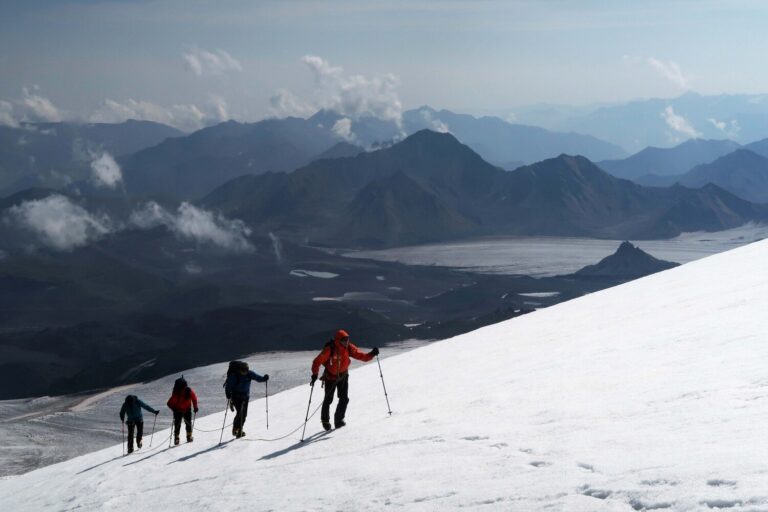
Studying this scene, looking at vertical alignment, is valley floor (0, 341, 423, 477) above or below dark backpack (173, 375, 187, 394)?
below

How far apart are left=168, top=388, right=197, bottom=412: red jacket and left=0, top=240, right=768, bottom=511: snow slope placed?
114 centimetres

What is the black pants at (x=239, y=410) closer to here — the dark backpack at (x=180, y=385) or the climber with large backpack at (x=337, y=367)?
the dark backpack at (x=180, y=385)

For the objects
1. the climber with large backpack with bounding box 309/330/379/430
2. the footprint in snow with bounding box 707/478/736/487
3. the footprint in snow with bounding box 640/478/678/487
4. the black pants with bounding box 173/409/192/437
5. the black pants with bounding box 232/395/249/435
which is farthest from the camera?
the black pants with bounding box 173/409/192/437

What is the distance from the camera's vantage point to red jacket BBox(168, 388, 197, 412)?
19578mm

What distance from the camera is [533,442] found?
10680mm

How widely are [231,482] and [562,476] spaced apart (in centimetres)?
651

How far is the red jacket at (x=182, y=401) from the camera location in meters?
19.6

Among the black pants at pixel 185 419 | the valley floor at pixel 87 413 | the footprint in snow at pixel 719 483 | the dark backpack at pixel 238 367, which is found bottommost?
the valley floor at pixel 87 413

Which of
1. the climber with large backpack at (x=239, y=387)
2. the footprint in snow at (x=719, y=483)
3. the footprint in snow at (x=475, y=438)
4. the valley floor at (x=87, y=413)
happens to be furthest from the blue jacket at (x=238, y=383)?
the valley floor at (x=87, y=413)

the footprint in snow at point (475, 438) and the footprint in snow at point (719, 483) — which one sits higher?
the footprint in snow at point (719, 483)

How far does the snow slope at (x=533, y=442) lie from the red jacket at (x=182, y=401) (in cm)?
114

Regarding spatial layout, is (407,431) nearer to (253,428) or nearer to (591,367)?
(591,367)

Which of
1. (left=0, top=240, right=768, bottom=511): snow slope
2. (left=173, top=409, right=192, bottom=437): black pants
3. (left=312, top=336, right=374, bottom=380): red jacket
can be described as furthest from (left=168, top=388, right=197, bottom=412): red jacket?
(left=312, top=336, right=374, bottom=380): red jacket

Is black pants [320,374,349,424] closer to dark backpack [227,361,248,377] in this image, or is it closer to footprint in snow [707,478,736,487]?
dark backpack [227,361,248,377]
